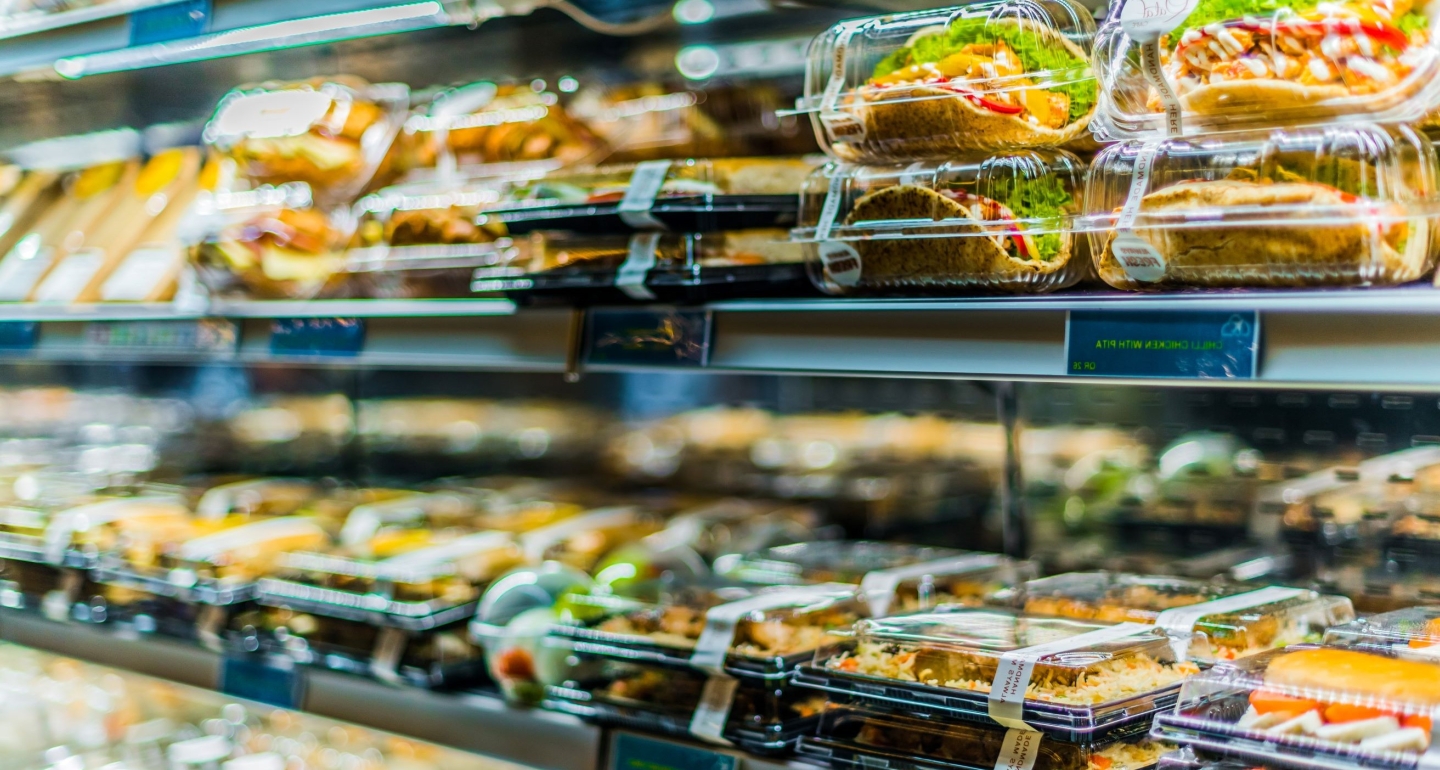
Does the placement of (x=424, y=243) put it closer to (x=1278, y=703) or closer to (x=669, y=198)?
(x=669, y=198)

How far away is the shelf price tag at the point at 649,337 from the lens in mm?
1467

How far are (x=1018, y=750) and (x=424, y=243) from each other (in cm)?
117

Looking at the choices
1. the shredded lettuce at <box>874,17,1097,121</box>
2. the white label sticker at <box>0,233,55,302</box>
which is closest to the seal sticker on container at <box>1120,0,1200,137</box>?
the shredded lettuce at <box>874,17,1097,121</box>

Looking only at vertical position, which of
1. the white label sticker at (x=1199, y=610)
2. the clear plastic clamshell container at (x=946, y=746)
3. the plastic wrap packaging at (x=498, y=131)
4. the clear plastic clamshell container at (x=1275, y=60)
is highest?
the plastic wrap packaging at (x=498, y=131)

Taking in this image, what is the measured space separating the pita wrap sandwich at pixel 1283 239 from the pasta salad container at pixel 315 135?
1392 mm

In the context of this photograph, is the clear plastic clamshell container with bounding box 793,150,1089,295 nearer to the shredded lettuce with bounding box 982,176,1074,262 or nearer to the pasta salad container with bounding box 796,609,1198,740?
the shredded lettuce with bounding box 982,176,1074,262

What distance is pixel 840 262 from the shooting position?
138 cm

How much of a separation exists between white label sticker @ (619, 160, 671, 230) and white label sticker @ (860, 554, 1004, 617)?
Result: 54 cm

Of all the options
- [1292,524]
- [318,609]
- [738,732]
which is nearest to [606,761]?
[738,732]

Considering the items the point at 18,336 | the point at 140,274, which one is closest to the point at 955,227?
the point at 140,274

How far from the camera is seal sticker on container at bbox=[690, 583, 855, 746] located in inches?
55.9

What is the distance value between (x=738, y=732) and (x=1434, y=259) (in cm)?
85

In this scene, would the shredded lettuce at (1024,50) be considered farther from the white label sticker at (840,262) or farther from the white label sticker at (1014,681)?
the white label sticker at (1014,681)

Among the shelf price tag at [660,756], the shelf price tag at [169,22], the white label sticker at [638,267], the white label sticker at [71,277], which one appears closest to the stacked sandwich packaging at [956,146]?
the white label sticker at [638,267]
